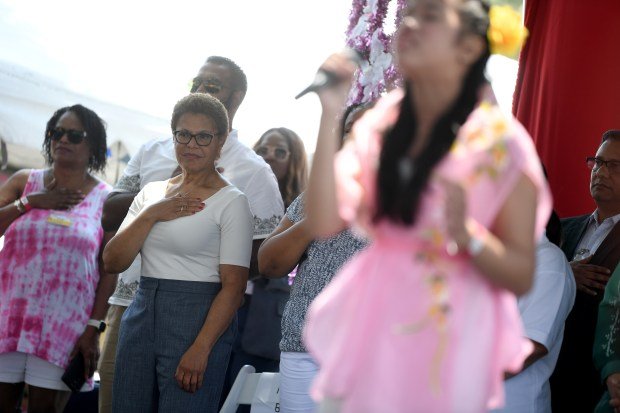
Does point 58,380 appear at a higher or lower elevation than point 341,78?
lower

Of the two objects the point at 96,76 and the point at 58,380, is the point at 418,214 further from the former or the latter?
the point at 96,76

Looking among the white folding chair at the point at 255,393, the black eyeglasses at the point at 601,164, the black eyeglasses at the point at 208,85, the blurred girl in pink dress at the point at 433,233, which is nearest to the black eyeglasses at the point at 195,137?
the black eyeglasses at the point at 208,85

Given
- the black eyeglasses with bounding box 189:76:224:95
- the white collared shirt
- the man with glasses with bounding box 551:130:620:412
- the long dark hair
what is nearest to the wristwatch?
the black eyeglasses with bounding box 189:76:224:95

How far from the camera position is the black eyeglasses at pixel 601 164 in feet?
12.3

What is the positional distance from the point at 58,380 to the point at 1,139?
1643mm

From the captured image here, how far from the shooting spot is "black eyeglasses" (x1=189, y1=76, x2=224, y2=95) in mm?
4199

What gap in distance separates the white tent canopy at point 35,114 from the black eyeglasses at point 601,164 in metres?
2.98

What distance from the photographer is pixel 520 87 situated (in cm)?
438

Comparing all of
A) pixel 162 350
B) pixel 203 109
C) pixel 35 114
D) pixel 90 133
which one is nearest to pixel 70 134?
pixel 90 133

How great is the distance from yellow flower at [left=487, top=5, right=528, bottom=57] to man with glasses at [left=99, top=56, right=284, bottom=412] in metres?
2.17

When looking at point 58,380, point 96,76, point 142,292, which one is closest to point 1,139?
point 96,76

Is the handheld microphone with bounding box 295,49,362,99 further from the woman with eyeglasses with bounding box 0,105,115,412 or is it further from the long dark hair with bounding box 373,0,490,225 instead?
the woman with eyeglasses with bounding box 0,105,115,412

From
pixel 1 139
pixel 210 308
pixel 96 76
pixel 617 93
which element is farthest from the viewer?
pixel 96 76

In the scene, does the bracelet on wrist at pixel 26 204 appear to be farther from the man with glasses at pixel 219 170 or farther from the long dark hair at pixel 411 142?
the long dark hair at pixel 411 142
